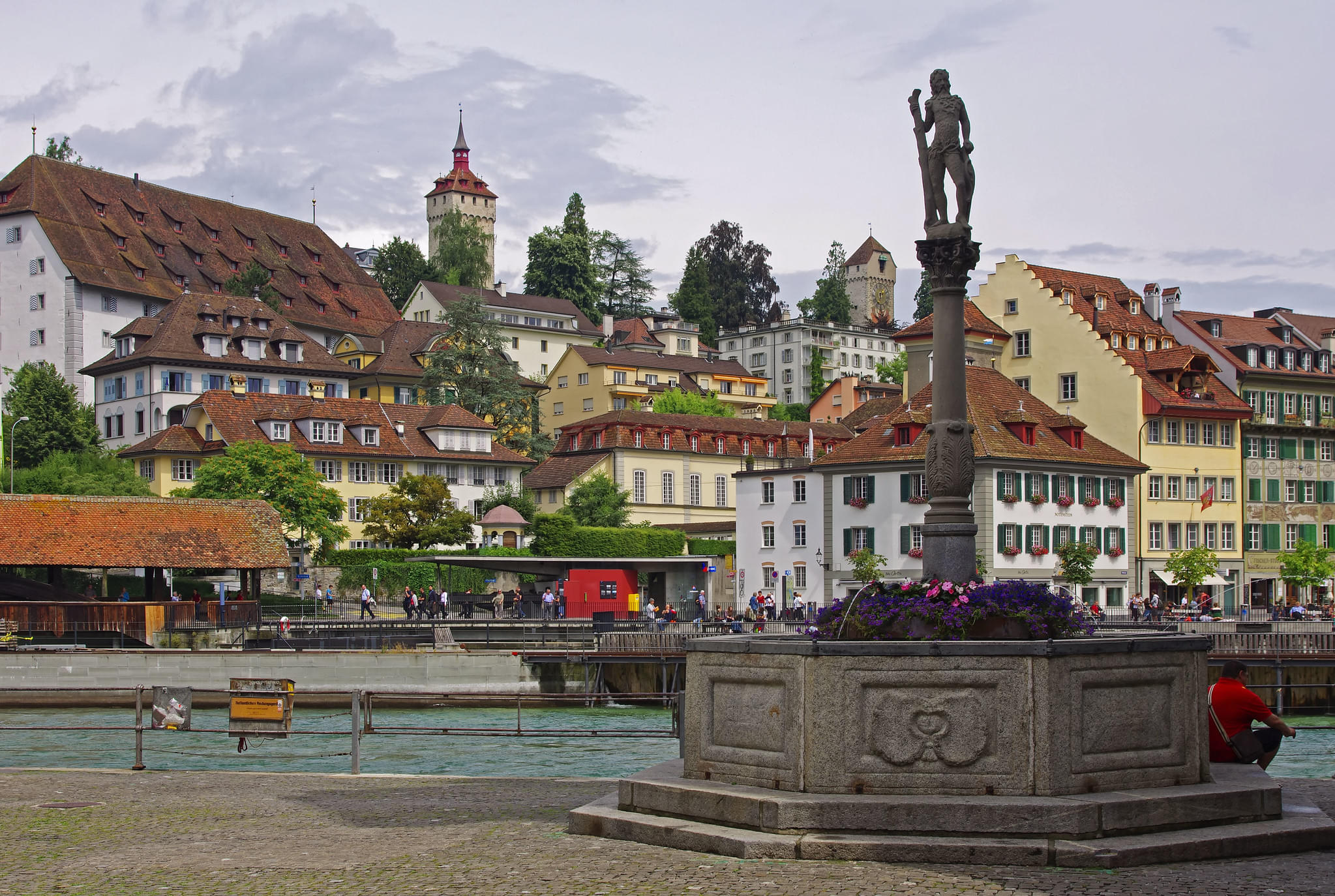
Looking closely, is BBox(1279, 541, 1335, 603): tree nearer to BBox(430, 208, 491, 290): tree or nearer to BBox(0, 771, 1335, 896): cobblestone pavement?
BBox(0, 771, 1335, 896): cobblestone pavement

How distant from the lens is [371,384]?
108 m

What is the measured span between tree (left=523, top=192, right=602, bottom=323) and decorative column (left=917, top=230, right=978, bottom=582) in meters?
128

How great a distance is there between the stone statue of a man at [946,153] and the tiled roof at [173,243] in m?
96.8

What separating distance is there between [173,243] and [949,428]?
351 ft

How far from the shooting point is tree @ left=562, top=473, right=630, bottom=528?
287 feet

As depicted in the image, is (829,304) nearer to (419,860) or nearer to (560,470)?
(560,470)

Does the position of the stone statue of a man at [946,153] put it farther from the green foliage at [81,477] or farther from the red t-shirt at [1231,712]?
the green foliage at [81,477]

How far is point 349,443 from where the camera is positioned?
85.8 m

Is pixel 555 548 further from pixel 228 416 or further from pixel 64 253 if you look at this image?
pixel 64 253

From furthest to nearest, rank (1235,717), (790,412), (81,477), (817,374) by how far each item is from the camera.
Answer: (817,374), (790,412), (81,477), (1235,717)

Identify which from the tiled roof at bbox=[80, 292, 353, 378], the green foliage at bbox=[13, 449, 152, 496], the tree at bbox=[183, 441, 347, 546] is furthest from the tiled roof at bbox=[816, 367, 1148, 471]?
the tiled roof at bbox=[80, 292, 353, 378]

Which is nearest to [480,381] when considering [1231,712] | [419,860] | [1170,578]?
[1170,578]

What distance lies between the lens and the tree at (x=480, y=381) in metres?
100

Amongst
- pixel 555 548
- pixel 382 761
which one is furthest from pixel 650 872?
pixel 555 548
